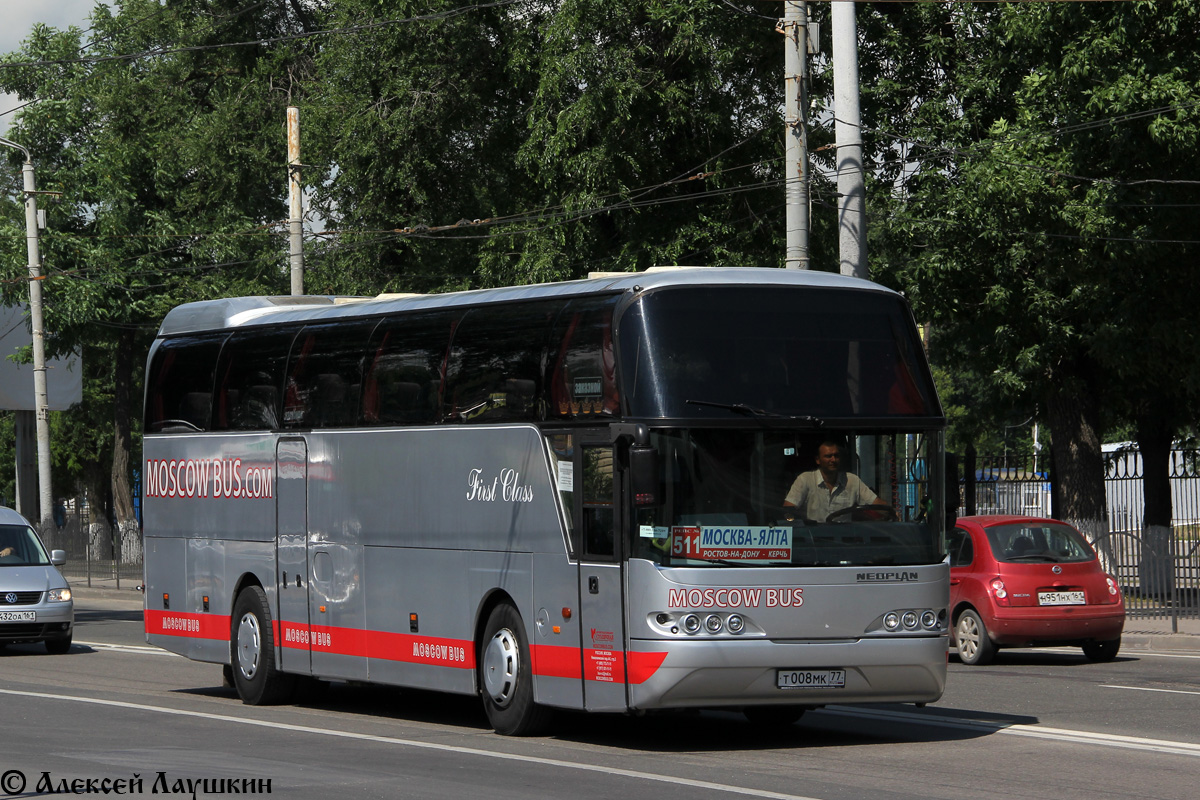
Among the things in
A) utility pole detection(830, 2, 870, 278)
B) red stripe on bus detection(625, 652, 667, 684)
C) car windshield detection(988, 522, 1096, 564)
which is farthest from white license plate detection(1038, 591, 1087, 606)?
red stripe on bus detection(625, 652, 667, 684)

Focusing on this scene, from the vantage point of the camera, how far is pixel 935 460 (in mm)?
11727

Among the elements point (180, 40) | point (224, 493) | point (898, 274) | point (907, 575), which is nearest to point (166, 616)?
point (224, 493)

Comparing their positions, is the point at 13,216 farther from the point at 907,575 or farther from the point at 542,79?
the point at 907,575

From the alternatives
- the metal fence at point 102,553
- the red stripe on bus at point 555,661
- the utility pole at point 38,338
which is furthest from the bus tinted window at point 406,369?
the metal fence at point 102,553

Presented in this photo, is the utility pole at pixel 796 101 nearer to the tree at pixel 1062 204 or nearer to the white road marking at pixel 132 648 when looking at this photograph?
the tree at pixel 1062 204

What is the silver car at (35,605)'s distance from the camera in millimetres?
20469

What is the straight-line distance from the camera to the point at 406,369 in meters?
13.7

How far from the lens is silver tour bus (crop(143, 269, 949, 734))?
36.2 ft

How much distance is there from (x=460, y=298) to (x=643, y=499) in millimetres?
3269

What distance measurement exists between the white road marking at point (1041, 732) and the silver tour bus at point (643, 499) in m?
0.85

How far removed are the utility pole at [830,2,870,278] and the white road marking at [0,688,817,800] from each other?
29.9 ft

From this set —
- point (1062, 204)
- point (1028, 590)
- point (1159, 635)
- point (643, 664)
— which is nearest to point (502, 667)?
point (643, 664)

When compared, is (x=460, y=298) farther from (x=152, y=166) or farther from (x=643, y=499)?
(x=152, y=166)

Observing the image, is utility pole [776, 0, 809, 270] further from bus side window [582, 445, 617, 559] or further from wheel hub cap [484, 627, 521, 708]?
bus side window [582, 445, 617, 559]
